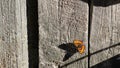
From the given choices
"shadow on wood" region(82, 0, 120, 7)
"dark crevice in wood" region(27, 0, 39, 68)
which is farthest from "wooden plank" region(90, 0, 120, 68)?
"dark crevice in wood" region(27, 0, 39, 68)

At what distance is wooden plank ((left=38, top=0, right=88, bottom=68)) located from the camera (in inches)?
88.4

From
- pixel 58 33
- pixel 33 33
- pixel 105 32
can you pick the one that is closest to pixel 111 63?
pixel 105 32

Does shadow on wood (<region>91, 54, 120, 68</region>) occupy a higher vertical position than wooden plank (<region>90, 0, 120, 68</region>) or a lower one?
lower

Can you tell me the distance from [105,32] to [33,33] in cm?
39

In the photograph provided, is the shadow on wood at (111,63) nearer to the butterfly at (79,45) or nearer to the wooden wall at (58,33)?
the wooden wall at (58,33)

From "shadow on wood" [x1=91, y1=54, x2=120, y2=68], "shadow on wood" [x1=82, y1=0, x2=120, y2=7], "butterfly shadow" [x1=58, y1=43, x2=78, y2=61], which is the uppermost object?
"shadow on wood" [x1=82, y1=0, x2=120, y2=7]

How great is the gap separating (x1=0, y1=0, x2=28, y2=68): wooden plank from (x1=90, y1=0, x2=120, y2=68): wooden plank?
1.21 feet

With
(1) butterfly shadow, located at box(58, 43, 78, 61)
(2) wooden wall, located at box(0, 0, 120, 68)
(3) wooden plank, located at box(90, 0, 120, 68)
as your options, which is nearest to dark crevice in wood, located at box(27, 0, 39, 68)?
(2) wooden wall, located at box(0, 0, 120, 68)

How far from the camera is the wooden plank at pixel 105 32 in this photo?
87.5 inches

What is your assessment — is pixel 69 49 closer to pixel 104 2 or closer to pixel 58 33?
pixel 58 33

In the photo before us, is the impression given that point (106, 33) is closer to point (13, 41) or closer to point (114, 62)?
point (114, 62)

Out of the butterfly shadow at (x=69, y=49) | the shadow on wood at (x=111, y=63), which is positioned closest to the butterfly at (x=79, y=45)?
the butterfly shadow at (x=69, y=49)

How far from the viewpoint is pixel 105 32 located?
88.4 inches

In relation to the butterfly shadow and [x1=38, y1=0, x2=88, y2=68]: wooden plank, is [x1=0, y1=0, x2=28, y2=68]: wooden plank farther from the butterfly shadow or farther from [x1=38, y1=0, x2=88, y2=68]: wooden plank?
the butterfly shadow
